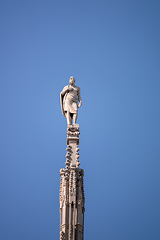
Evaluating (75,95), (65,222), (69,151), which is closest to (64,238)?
(65,222)

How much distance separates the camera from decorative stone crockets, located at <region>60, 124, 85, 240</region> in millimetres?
25737

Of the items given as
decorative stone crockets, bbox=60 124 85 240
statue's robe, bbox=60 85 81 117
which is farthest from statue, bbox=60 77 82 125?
decorative stone crockets, bbox=60 124 85 240

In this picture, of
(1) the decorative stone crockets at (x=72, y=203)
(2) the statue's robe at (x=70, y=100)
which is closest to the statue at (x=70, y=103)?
(2) the statue's robe at (x=70, y=100)

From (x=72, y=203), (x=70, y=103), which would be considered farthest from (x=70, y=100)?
(x=72, y=203)

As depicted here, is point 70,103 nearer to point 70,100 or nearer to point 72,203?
point 70,100

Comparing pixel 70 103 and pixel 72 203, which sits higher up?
pixel 70 103

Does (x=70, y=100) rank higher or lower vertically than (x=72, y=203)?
higher

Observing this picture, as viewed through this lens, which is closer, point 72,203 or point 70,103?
point 72,203

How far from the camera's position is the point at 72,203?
26484 mm

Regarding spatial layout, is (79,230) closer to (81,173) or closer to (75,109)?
(81,173)

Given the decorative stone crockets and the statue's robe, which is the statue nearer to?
the statue's robe

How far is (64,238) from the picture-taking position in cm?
2538

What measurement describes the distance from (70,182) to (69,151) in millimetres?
2310

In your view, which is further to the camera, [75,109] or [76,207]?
[75,109]
